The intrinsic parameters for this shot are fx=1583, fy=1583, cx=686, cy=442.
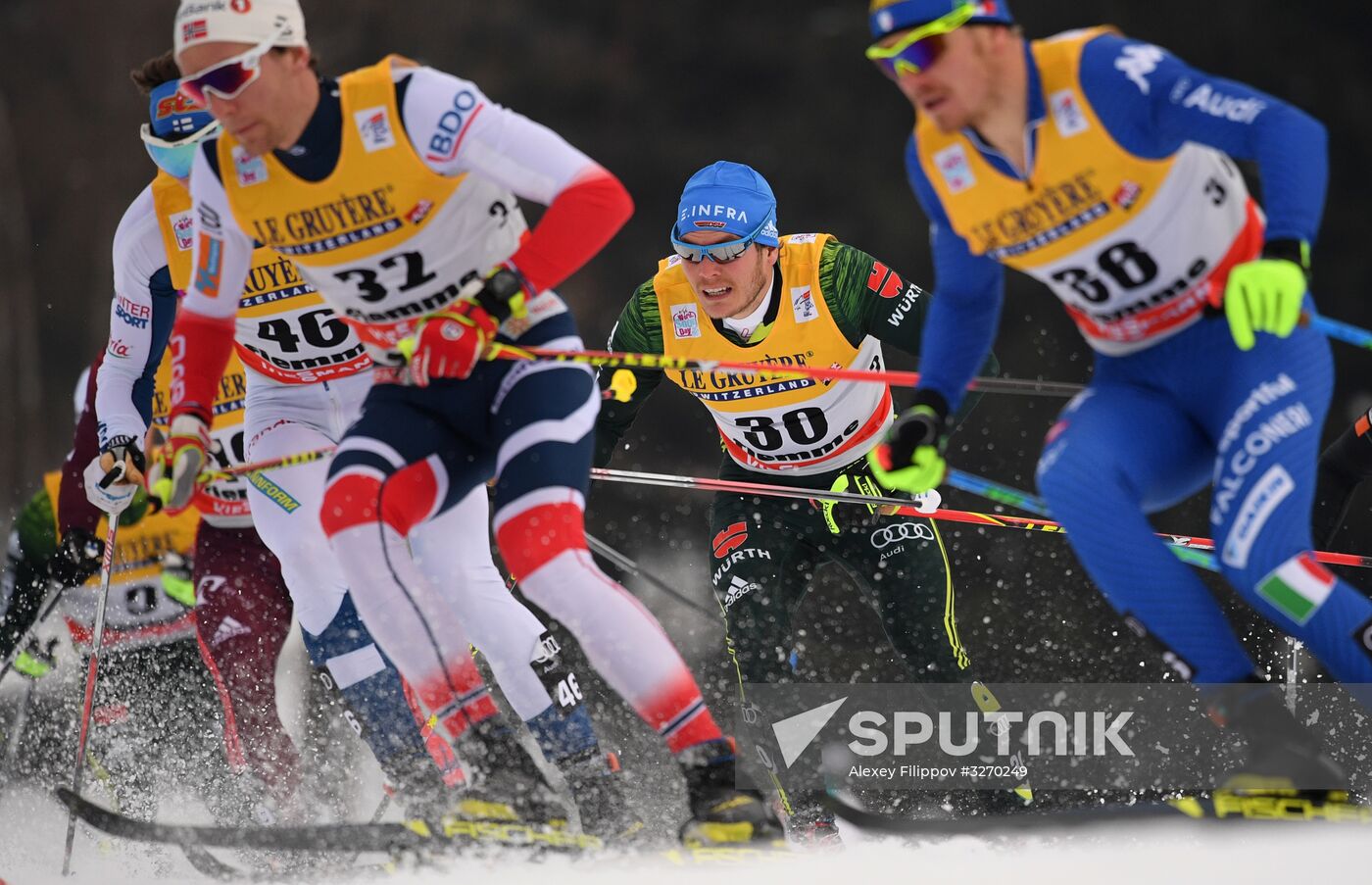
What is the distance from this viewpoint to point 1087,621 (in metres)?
5.93

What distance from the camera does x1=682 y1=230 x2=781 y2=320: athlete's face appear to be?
3.98m

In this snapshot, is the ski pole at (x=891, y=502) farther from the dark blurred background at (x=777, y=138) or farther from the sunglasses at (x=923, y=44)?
the dark blurred background at (x=777, y=138)

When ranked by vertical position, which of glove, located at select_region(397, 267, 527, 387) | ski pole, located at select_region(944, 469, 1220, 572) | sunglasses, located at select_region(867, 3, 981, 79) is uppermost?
sunglasses, located at select_region(867, 3, 981, 79)

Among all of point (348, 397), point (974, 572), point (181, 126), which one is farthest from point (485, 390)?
point (974, 572)

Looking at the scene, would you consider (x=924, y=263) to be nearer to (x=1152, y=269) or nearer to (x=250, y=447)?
(x=250, y=447)

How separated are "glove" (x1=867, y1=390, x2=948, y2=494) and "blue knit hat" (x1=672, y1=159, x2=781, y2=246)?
114 cm

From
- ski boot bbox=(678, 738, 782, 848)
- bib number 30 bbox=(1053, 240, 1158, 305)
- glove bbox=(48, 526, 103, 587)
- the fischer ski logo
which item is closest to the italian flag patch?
bib number 30 bbox=(1053, 240, 1158, 305)

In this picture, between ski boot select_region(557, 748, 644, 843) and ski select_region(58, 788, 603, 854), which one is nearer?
ski select_region(58, 788, 603, 854)

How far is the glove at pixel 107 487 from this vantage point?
391cm

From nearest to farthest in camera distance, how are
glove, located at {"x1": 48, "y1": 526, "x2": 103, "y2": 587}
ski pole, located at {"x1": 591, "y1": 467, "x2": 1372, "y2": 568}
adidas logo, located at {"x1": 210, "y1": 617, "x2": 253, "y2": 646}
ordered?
ski pole, located at {"x1": 591, "y1": 467, "x2": 1372, "y2": 568} < adidas logo, located at {"x1": 210, "y1": 617, "x2": 253, "y2": 646} < glove, located at {"x1": 48, "y1": 526, "x2": 103, "y2": 587}

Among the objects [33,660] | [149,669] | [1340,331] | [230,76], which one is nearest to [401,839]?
[230,76]

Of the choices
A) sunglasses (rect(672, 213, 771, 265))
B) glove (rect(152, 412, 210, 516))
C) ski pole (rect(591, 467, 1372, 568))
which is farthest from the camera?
sunglasses (rect(672, 213, 771, 265))

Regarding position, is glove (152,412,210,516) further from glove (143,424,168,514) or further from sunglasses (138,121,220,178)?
sunglasses (138,121,220,178)

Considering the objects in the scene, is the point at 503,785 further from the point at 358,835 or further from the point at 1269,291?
the point at 1269,291
